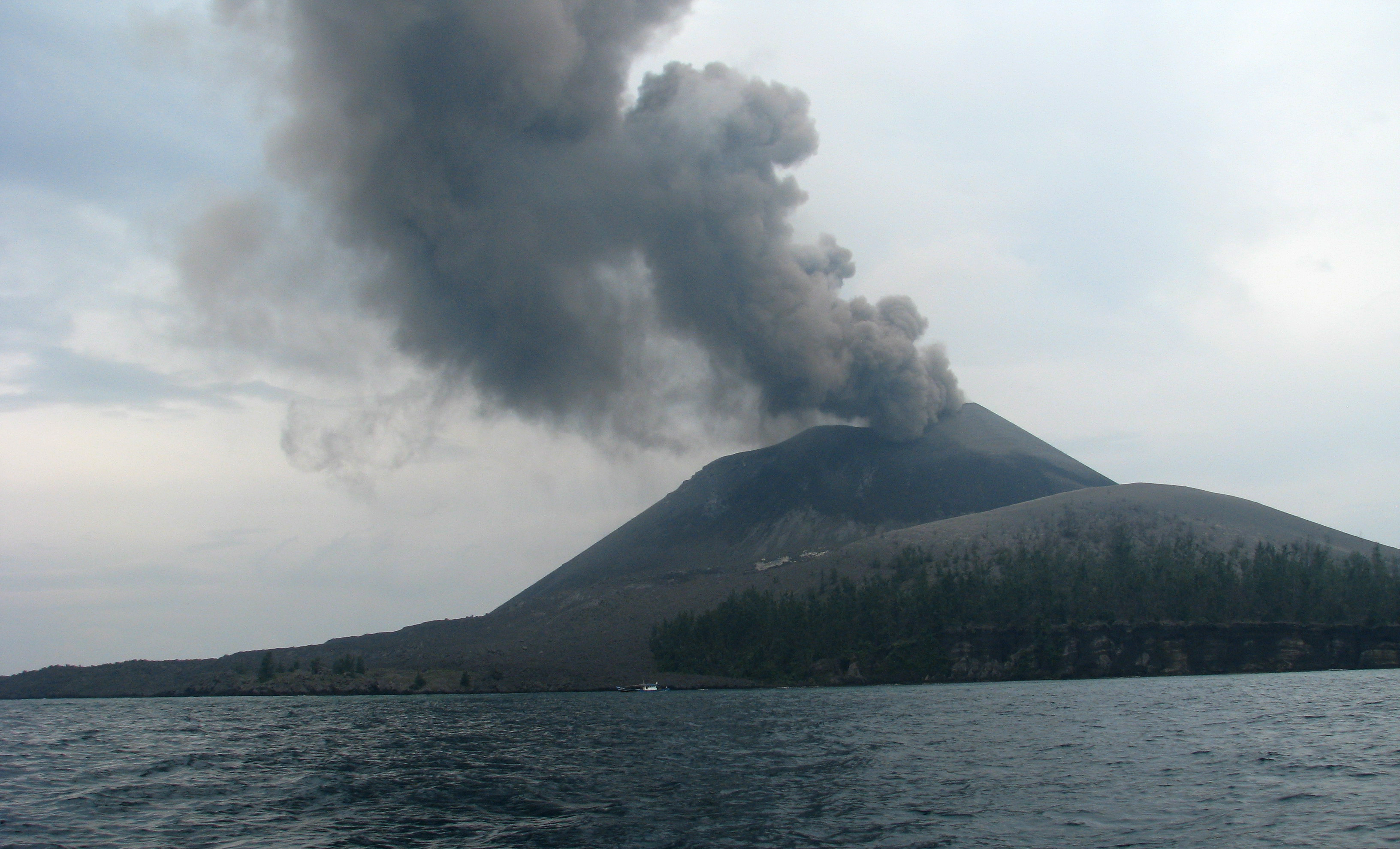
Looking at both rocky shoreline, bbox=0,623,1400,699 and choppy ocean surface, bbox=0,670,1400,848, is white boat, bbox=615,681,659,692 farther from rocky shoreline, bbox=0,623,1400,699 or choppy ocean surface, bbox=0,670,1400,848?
choppy ocean surface, bbox=0,670,1400,848

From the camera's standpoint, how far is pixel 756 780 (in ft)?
152

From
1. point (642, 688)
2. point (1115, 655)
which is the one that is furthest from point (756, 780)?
point (1115, 655)

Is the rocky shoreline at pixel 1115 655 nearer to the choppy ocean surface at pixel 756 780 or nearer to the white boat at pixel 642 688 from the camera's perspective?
the white boat at pixel 642 688

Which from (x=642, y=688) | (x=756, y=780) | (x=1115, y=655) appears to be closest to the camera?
(x=756, y=780)

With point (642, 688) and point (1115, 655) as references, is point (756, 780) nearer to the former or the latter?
point (642, 688)

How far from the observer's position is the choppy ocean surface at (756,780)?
3409 cm

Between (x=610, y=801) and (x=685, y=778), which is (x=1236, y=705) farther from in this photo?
(x=610, y=801)

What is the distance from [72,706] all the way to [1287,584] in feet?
764

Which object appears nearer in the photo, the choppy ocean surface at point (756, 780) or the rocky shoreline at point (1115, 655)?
the choppy ocean surface at point (756, 780)

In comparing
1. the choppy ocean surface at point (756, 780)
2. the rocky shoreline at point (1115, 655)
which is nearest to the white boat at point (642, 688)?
the rocky shoreline at point (1115, 655)

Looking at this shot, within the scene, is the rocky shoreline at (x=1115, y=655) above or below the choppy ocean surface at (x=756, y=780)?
above

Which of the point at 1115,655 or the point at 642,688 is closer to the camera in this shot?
the point at 1115,655

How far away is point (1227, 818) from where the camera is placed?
113 feet

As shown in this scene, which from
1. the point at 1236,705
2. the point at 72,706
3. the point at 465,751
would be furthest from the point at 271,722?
the point at 72,706
